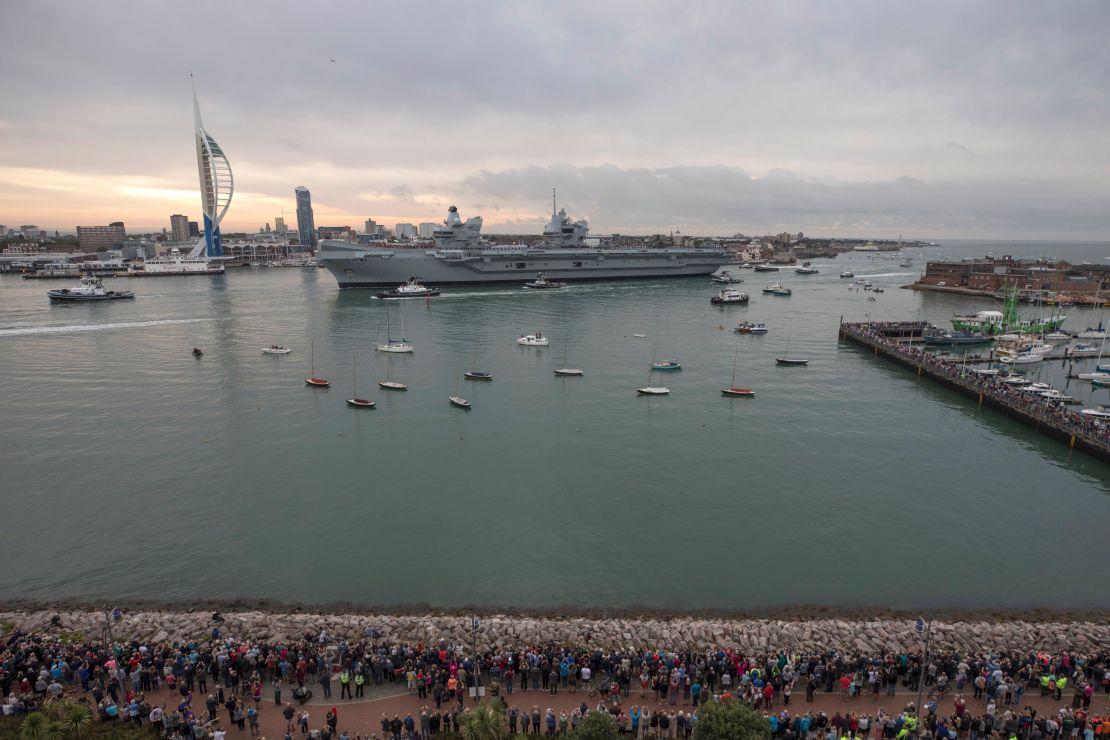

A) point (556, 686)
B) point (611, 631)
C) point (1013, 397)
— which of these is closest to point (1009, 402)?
point (1013, 397)

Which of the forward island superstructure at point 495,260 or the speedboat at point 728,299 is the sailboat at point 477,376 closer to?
the speedboat at point 728,299

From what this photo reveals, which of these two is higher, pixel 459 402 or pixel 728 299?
pixel 728 299

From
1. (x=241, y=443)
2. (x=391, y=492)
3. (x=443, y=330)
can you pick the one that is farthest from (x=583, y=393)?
(x=443, y=330)

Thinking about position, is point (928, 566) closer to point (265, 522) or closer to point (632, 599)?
point (632, 599)

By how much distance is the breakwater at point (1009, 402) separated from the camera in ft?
99.1

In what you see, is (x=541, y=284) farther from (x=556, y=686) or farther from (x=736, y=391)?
(x=556, y=686)

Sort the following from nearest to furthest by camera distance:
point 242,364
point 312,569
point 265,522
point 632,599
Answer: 1. point 632,599
2. point 312,569
3. point 265,522
4. point 242,364

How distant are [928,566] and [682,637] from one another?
33.8ft

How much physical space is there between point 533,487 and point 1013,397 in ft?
101

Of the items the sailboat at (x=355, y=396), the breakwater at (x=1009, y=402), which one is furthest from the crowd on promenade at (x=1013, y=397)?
the sailboat at (x=355, y=396)

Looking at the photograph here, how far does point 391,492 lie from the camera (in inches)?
990

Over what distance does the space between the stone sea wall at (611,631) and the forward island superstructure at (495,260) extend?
3276 inches

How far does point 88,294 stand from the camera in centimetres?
8738

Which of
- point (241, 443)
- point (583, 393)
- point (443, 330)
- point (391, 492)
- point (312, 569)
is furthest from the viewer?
point (443, 330)
